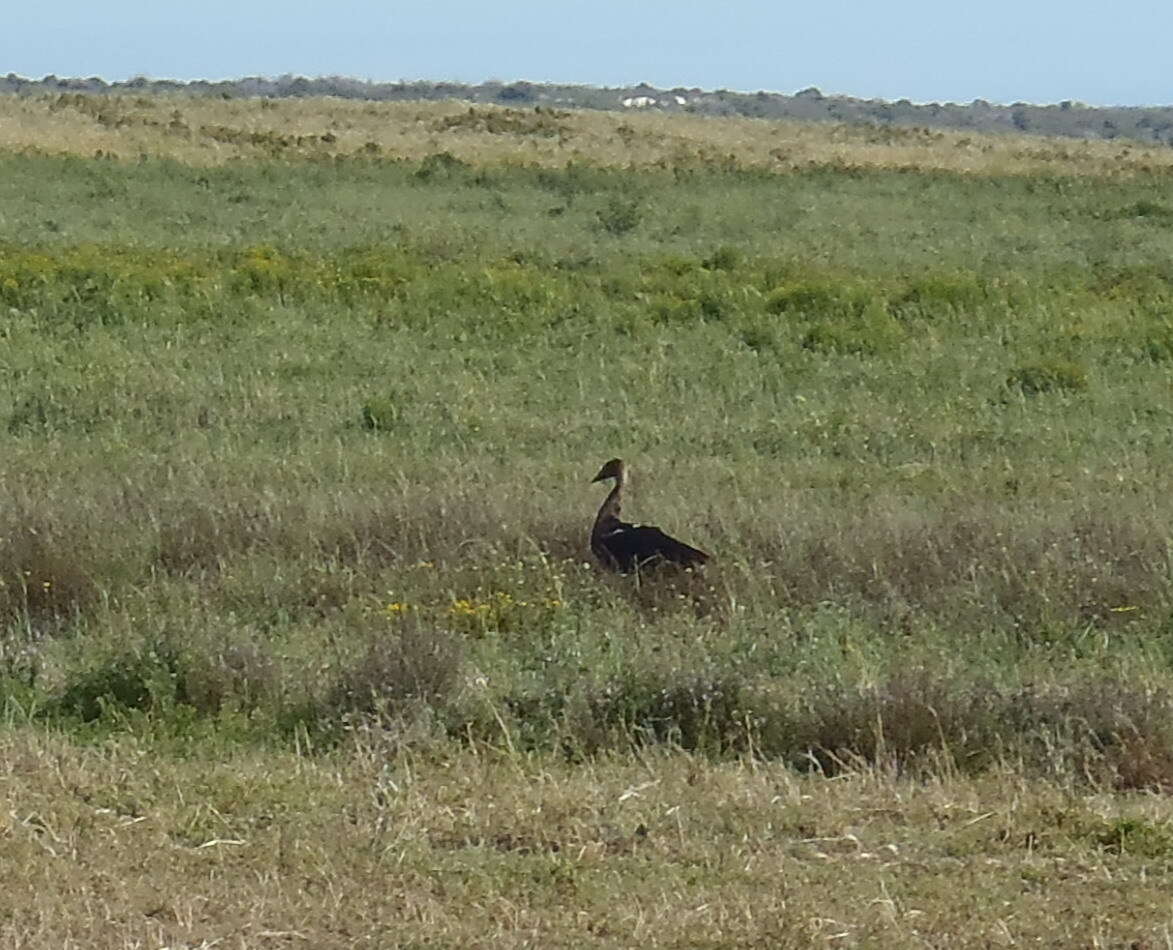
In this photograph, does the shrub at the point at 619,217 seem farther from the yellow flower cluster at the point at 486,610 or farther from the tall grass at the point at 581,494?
the yellow flower cluster at the point at 486,610

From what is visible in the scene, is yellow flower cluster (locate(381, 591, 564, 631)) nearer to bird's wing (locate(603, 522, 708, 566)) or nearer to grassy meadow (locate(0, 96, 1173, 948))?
grassy meadow (locate(0, 96, 1173, 948))

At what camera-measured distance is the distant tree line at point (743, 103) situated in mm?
131250

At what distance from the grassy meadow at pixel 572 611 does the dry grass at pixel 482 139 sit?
71.6 ft

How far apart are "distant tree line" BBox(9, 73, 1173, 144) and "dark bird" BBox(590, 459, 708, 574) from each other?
116 metres

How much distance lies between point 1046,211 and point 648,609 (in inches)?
1031

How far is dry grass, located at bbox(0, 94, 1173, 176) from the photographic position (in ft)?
135

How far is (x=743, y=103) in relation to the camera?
15325 centimetres

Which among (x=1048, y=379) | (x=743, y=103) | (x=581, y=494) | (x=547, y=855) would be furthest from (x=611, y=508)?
(x=743, y=103)

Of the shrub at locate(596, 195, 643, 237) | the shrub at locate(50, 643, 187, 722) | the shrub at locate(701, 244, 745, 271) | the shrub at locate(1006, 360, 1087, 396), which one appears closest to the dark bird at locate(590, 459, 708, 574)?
the shrub at locate(50, 643, 187, 722)

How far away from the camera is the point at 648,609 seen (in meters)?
7.88

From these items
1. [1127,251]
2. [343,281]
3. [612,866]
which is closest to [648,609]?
[612,866]

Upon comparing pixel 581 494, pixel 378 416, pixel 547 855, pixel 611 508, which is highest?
pixel 611 508

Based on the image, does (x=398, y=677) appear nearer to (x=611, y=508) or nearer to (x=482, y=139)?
(x=611, y=508)

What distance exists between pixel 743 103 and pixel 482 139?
4274 inches
